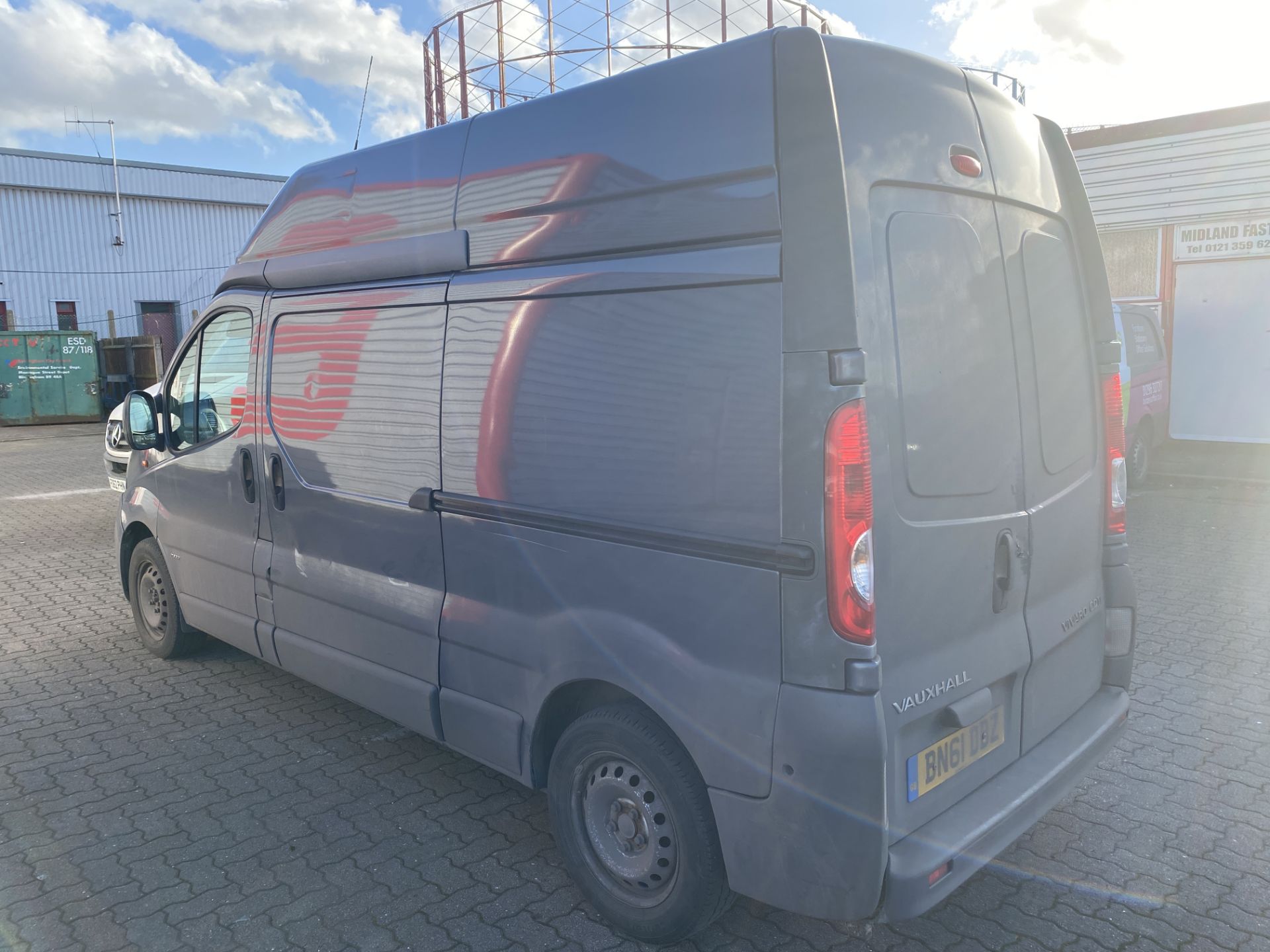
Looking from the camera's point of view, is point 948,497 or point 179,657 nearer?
point 948,497

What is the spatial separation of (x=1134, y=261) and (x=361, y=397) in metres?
13.3

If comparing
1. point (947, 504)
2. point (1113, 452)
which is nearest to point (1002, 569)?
point (947, 504)

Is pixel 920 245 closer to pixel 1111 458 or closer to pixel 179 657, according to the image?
pixel 1111 458

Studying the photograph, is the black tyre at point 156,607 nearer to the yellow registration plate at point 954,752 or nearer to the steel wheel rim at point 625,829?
the steel wheel rim at point 625,829

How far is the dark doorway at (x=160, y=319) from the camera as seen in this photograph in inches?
1183

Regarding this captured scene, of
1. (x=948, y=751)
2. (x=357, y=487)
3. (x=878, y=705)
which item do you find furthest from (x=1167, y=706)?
(x=357, y=487)

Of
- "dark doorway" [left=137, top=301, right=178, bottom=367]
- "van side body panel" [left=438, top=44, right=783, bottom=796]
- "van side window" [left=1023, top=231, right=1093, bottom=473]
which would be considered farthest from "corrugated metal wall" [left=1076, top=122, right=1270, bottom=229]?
"dark doorway" [left=137, top=301, right=178, bottom=367]

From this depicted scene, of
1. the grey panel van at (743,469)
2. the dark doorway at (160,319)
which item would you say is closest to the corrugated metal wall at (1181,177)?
the grey panel van at (743,469)

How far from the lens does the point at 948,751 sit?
264 cm

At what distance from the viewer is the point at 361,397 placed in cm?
379

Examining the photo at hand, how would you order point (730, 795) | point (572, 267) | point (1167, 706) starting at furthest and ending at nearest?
point (1167, 706), point (572, 267), point (730, 795)

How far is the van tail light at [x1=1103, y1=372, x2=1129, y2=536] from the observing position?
344 centimetres

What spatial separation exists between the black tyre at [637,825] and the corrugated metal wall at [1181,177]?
1164cm

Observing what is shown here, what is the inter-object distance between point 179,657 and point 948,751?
4.49 metres
